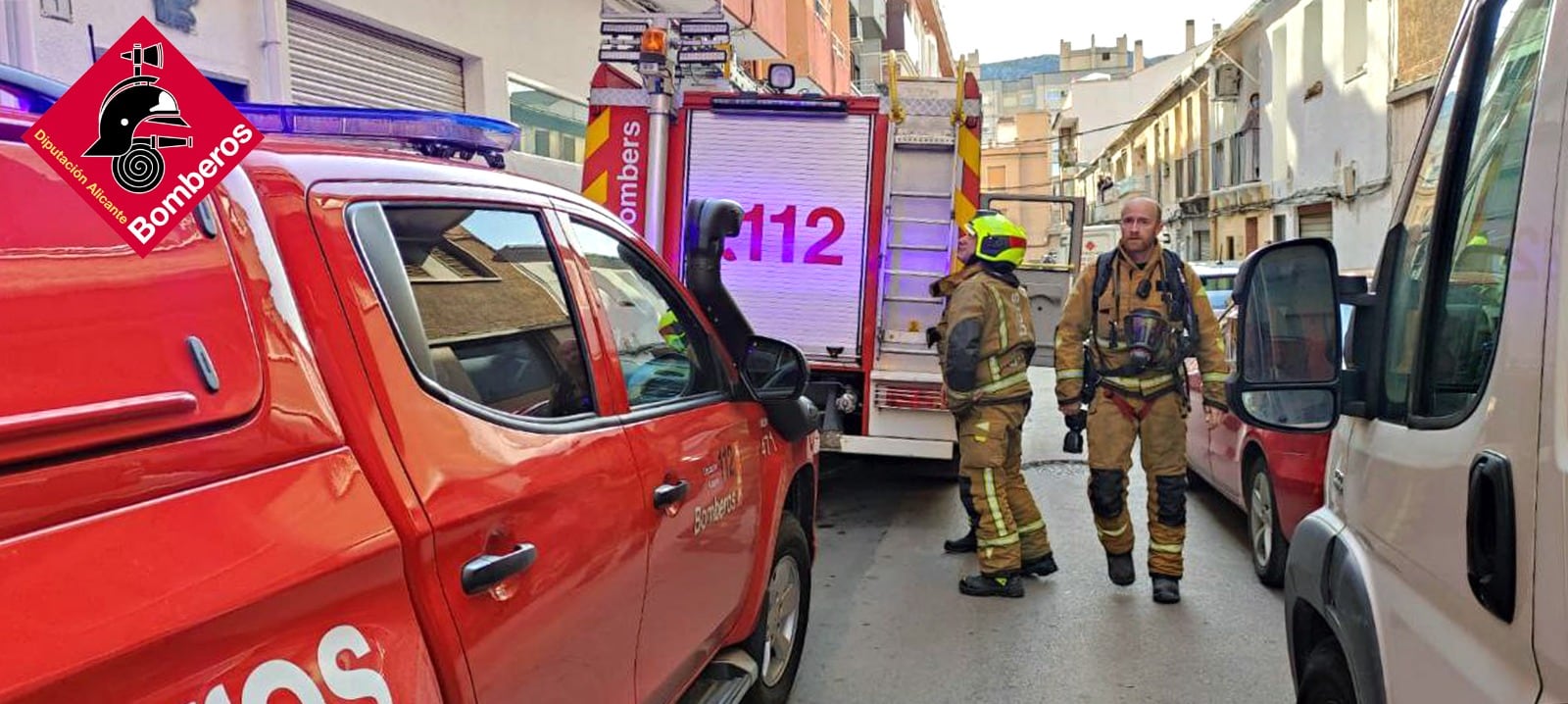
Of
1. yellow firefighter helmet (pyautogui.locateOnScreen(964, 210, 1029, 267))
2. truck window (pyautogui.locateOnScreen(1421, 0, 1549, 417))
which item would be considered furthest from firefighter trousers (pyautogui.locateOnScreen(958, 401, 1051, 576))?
truck window (pyautogui.locateOnScreen(1421, 0, 1549, 417))

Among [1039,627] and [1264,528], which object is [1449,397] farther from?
[1264,528]

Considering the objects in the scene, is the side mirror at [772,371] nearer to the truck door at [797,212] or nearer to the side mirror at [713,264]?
the side mirror at [713,264]

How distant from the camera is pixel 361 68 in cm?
824

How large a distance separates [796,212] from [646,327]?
395cm

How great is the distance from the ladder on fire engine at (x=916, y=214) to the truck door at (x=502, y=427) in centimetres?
441

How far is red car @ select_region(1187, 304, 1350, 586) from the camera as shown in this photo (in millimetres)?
4555

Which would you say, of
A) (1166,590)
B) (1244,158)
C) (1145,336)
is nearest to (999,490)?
(1166,590)

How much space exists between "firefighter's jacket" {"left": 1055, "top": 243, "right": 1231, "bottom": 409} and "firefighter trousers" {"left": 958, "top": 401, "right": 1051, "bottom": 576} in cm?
33

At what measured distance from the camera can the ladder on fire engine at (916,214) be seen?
6.69 m

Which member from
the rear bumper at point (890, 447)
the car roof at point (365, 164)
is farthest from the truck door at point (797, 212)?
the car roof at point (365, 164)

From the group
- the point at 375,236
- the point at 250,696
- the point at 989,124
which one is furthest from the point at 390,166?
the point at 989,124

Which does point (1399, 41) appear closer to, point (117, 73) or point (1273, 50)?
point (1273, 50)

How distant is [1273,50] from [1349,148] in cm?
545

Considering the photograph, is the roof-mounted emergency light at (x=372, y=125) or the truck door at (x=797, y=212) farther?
the truck door at (x=797, y=212)
